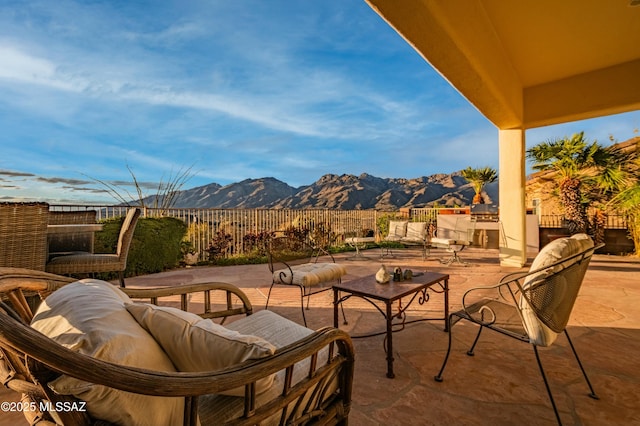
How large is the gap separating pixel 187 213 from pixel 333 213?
13.6 feet

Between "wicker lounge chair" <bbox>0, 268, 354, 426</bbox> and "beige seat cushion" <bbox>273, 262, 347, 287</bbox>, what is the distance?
1472 millimetres

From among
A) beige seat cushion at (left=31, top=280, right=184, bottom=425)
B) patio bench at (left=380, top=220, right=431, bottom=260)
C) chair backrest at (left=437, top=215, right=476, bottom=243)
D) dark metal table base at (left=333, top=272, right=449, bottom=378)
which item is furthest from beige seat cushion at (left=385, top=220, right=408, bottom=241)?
beige seat cushion at (left=31, top=280, right=184, bottom=425)

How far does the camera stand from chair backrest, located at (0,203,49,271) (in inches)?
89.7

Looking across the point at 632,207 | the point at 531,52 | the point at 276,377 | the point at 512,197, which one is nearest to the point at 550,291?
the point at 276,377

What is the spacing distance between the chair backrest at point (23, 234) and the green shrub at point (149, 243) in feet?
7.80

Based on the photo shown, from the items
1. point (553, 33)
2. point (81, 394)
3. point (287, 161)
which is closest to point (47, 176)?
point (81, 394)

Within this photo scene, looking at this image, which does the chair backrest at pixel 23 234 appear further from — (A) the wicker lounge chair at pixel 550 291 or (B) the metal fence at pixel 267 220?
(A) the wicker lounge chair at pixel 550 291

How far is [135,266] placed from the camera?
4.98 metres

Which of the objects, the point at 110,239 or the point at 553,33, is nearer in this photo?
the point at 553,33

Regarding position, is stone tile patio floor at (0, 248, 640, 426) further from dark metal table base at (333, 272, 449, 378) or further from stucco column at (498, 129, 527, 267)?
stucco column at (498, 129, 527, 267)

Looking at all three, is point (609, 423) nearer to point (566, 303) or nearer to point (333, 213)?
point (566, 303)

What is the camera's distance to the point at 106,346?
659 mm

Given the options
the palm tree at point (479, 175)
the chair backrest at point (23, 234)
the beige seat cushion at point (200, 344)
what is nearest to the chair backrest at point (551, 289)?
the beige seat cushion at point (200, 344)

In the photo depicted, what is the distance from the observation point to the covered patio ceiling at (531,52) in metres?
2.50
